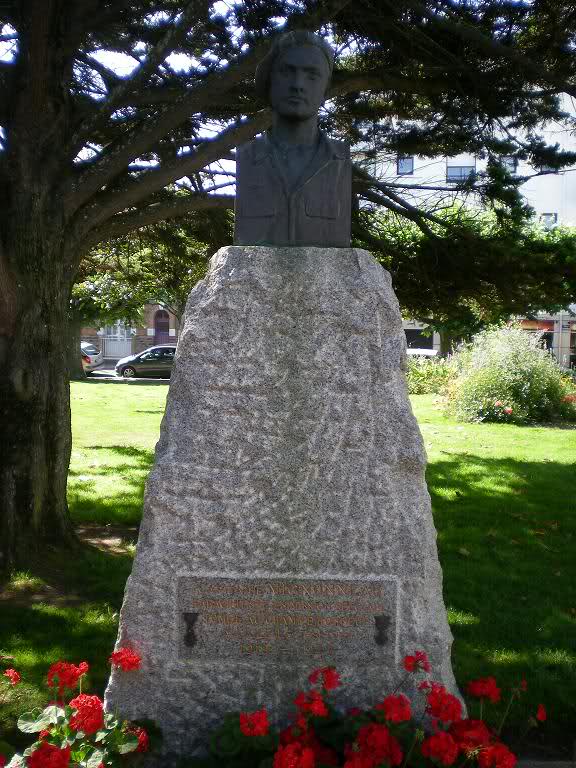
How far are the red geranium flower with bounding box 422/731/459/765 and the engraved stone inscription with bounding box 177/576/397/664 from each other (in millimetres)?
457

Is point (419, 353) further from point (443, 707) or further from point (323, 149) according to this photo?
point (443, 707)

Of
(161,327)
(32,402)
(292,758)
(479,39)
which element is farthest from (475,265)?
(161,327)

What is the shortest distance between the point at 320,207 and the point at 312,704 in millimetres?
1952

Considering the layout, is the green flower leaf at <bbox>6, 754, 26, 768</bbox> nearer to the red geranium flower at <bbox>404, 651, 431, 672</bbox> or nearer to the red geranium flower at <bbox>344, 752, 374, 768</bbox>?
the red geranium flower at <bbox>344, 752, 374, 768</bbox>

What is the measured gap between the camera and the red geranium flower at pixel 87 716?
2.50 metres

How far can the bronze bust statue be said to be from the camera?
303cm

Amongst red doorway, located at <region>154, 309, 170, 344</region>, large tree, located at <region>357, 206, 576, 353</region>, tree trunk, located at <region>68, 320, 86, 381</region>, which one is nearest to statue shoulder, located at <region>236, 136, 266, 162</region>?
large tree, located at <region>357, 206, 576, 353</region>

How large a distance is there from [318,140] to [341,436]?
4.45ft

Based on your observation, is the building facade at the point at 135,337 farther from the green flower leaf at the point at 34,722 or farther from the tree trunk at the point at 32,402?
the green flower leaf at the point at 34,722

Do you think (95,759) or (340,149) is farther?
(340,149)

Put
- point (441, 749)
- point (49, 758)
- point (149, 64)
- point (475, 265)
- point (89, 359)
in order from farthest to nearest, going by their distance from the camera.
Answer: point (89, 359) < point (475, 265) < point (149, 64) < point (441, 749) < point (49, 758)

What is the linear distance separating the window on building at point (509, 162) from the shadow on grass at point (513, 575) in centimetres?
316

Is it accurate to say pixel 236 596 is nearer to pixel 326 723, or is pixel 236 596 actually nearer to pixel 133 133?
pixel 326 723

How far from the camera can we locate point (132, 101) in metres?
5.19
